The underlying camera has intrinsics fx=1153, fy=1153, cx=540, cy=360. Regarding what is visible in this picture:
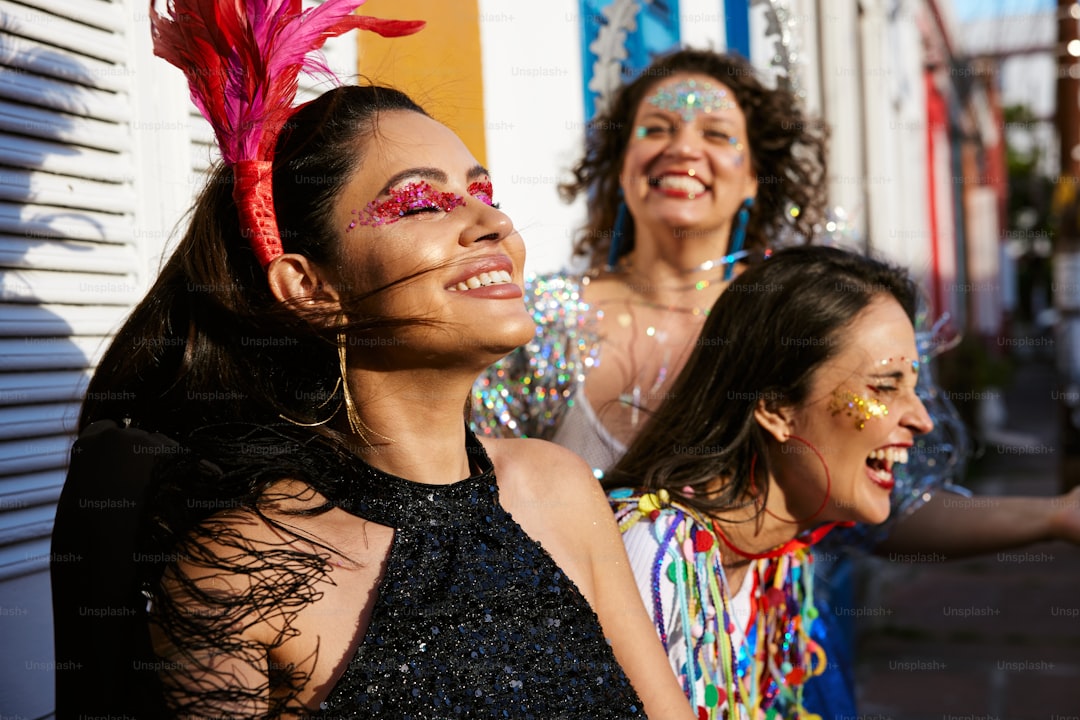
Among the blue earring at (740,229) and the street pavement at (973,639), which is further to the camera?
the street pavement at (973,639)

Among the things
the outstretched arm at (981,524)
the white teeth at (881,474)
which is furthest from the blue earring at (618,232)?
the white teeth at (881,474)

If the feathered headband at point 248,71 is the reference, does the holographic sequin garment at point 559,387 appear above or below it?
below

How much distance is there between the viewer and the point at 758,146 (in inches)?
131

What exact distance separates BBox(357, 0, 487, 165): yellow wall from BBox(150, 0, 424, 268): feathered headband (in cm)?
100

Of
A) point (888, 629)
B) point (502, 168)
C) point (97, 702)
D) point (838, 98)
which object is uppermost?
point (838, 98)

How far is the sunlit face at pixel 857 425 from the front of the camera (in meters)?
2.28

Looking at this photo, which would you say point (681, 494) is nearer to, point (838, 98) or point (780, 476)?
point (780, 476)

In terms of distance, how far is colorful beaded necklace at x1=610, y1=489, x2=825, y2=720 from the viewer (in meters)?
2.13

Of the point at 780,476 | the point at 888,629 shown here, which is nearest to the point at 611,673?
the point at 780,476

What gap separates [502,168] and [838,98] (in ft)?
15.3

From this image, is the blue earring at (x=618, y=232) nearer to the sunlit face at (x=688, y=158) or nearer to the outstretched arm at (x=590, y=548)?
the sunlit face at (x=688, y=158)

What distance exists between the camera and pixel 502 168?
3441mm

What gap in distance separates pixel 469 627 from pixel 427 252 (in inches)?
19.8

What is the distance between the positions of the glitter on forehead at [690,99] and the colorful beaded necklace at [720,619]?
1.32m
